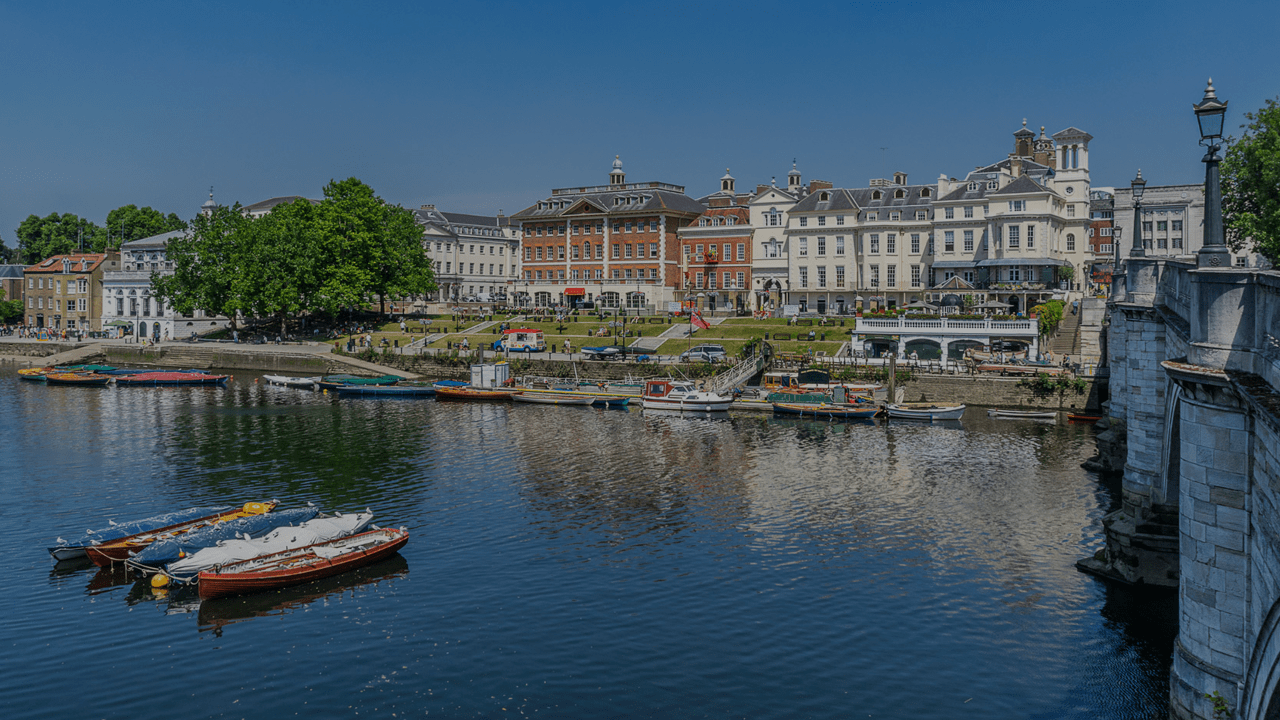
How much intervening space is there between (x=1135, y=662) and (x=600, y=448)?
113ft

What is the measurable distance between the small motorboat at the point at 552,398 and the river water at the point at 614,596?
1962 centimetres

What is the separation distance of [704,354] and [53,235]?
130331 millimetres

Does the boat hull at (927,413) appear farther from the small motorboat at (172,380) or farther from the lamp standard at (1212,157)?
the small motorboat at (172,380)

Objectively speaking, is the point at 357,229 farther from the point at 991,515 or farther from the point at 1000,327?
the point at 991,515

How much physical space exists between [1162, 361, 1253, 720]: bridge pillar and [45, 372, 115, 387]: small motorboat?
91977 millimetres

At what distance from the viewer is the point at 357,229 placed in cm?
10612

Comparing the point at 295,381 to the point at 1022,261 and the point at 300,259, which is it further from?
the point at 1022,261

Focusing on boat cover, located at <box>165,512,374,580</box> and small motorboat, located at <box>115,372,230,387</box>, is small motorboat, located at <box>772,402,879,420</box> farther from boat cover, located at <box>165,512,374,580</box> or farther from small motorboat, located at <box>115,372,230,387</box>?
small motorboat, located at <box>115,372,230,387</box>

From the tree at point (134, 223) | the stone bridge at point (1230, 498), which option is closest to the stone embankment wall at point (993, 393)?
the stone bridge at point (1230, 498)

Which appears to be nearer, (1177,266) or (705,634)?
(1177,266)

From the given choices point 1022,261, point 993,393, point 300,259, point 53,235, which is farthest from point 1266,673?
point 53,235

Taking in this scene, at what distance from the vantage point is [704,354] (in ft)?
276

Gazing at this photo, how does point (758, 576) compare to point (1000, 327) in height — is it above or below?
below

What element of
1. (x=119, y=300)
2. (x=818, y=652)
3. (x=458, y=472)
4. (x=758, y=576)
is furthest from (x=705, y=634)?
(x=119, y=300)
